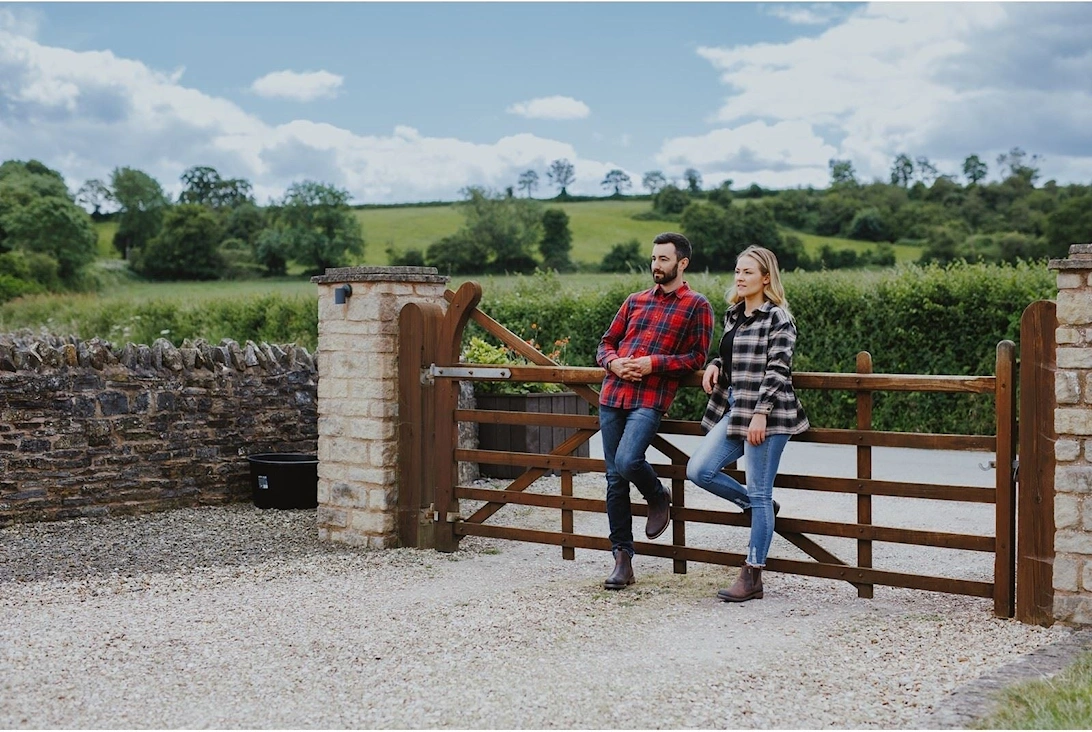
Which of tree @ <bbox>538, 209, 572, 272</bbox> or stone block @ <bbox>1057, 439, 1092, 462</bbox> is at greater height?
tree @ <bbox>538, 209, 572, 272</bbox>

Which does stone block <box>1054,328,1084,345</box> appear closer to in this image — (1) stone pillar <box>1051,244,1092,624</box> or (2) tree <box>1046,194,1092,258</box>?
(1) stone pillar <box>1051,244,1092,624</box>

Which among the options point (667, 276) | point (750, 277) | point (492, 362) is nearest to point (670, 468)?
point (667, 276)

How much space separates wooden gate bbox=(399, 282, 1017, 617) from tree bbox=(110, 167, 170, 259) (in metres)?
44.1

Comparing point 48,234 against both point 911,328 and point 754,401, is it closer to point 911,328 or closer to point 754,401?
point 911,328

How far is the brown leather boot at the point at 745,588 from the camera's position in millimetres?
5938

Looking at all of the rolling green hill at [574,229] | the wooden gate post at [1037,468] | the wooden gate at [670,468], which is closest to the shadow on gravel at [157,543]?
the wooden gate at [670,468]

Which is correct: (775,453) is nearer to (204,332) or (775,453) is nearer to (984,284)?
(984,284)

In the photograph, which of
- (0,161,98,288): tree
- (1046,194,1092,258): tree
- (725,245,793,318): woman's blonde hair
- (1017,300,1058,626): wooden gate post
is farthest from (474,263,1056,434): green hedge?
(0,161,98,288): tree

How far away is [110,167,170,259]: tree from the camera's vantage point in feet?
160

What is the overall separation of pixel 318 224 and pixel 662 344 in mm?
35892

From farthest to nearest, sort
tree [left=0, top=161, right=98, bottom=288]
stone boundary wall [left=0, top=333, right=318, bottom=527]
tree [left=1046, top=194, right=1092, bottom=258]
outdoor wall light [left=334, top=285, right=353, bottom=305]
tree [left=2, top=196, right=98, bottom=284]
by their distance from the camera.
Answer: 1. tree [left=2, top=196, right=98, bottom=284]
2. tree [left=0, top=161, right=98, bottom=288]
3. tree [left=1046, top=194, right=1092, bottom=258]
4. stone boundary wall [left=0, top=333, right=318, bottom=527]
5. outdoor wall light [left=334, top=285, right=353, bottom=305]

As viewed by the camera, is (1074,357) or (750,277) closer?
(1074,357)

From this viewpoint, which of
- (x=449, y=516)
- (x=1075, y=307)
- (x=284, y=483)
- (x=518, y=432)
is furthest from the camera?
(x=518, y=432)

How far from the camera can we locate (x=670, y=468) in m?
6.48
